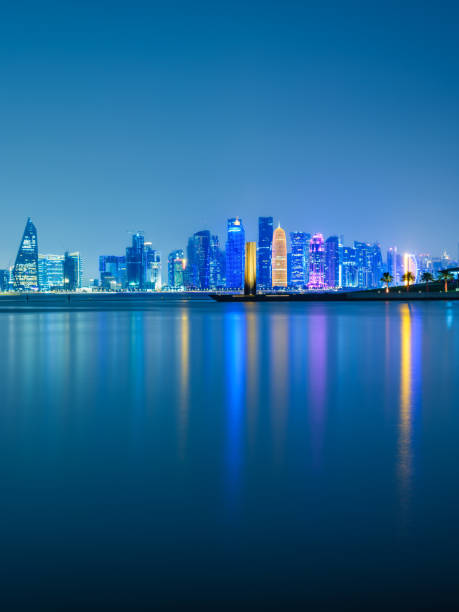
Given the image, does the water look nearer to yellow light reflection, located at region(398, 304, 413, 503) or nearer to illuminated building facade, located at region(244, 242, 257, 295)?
yellow light reflection, located at region(398, 304, 413, 503)

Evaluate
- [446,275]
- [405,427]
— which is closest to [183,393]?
[405,427]

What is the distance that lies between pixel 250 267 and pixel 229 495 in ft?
491

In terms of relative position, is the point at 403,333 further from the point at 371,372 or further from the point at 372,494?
the point at 372,494

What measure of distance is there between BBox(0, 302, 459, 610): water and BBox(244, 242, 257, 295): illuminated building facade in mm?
131471

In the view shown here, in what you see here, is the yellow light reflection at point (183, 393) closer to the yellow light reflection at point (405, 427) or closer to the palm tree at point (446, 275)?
the yellow light reflection at point (405, 427)

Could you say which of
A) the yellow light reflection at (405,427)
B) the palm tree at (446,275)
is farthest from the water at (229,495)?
the palm tree at (446,275)

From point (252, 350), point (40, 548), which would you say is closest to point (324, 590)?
point (40, 548)

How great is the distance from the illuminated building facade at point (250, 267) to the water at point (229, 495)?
431ft

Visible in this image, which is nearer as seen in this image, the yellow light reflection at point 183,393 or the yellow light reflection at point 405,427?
the yellow light reflection at point 405,427

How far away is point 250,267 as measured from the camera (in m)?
157

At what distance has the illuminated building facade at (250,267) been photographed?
491 feet

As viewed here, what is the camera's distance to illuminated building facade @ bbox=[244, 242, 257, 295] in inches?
5892

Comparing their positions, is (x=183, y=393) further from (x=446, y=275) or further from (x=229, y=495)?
(x=446, y=275)

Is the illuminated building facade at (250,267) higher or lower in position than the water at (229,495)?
higher
